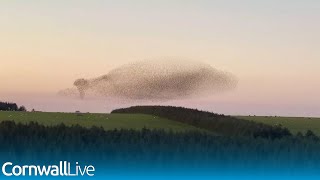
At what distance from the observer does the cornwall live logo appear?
13.6m

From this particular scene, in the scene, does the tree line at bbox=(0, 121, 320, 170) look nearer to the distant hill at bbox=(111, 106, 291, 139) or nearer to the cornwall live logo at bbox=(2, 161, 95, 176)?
the cornwall live logo at bbox=(2, 161, 95, 176)

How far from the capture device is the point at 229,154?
50.0 ft

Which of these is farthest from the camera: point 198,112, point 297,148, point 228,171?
point 198,112

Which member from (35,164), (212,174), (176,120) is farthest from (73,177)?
(176,120)

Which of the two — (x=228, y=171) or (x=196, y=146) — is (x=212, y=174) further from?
(x=196, y=146)

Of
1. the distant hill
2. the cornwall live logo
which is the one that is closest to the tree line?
Answer: the cornwall live logo

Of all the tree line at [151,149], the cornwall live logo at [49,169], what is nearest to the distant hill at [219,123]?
the tree line at [151,149]

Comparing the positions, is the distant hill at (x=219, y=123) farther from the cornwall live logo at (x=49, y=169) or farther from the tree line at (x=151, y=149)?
the cornwall live logo at (x=49, y=169)

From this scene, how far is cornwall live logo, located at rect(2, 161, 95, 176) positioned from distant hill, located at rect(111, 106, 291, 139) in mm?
8085

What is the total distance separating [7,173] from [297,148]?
8.06m

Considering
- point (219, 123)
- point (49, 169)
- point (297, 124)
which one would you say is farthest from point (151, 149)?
point (297, 124)

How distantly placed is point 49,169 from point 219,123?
49.7ft

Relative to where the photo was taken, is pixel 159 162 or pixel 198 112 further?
pixel 198 112

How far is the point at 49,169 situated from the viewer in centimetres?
1397
